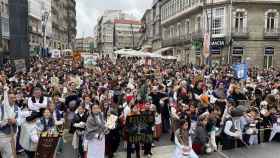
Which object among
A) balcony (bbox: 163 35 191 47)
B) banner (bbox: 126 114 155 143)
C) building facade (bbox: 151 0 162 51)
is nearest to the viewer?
banner (bbox: 126 114 155 143)

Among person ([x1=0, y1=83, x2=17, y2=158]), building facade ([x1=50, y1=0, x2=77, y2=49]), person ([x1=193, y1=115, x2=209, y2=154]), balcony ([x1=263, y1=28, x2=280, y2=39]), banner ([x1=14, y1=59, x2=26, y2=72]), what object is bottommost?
person ([x1=193, y1=115, x2=209, y2=154])

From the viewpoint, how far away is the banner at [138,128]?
9055 mm

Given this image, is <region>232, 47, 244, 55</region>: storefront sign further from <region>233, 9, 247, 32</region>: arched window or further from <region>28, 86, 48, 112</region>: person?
<region>28, 86, 48, 112</region>: person

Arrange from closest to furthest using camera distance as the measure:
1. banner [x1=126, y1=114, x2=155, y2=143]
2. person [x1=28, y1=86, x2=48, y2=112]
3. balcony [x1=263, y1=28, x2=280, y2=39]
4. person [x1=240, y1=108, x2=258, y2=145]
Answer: banner [x1=126, y1=114, x2=155, y2=143] < person [x1=28, y1=86, x2=48, y2=112] < person [x1=240, y1=108, x2=258, y2=145] < balcony [x1=263, y1=28, x2=280, y2=39]

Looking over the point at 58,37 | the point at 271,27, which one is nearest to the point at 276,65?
the point at 271,27

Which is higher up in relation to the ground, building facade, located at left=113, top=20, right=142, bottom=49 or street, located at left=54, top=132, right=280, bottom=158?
building facade, located at left=113, top=20, right=142, bottom=49

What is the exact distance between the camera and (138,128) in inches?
359

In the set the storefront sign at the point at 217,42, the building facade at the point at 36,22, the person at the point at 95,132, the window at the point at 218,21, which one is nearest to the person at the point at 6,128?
the person at the point at 95,132

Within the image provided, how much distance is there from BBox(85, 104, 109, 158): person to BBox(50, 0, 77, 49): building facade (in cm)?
8008

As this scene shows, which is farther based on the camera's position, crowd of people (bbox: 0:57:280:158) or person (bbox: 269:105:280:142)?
person (bbox: 269:105:280:142)

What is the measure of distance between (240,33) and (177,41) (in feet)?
53.2

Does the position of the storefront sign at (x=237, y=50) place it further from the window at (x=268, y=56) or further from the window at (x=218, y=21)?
the window at (x=268, y=56)

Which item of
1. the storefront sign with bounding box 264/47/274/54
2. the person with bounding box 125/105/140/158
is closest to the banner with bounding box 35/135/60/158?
the person with bounding box 125/105/140/158

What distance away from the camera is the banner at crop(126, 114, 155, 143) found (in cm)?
905
